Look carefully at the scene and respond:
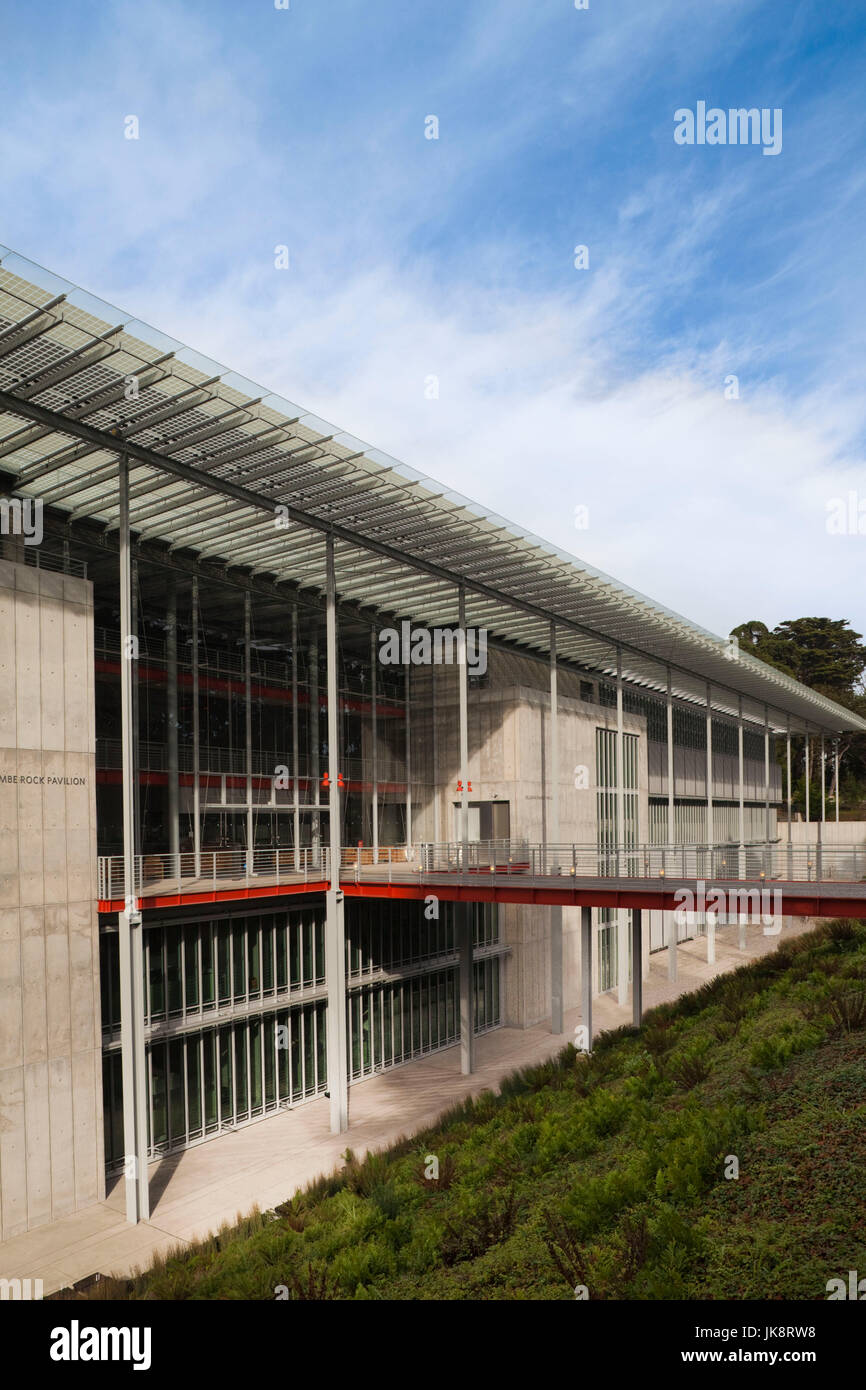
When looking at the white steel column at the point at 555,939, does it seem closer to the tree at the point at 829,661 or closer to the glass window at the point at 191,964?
the glass window at the point at 191,964

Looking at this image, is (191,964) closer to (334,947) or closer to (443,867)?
(334,947)

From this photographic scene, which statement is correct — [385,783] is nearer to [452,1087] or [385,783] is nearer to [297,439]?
[452,1087]

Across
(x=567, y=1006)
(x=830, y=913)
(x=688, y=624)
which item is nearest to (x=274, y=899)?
(x=830, y=913)

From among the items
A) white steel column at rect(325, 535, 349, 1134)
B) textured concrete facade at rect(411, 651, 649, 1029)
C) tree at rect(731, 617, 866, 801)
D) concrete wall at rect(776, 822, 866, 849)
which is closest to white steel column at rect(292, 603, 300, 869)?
white steel column at rect(325, 535, 349, 1134)

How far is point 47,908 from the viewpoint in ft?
60.6

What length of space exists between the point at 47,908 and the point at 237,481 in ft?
32.0

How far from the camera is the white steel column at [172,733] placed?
24.1 m

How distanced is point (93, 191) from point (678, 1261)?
20.9 m

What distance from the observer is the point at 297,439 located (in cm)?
1920

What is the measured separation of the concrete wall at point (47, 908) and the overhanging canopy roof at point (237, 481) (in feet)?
9.83

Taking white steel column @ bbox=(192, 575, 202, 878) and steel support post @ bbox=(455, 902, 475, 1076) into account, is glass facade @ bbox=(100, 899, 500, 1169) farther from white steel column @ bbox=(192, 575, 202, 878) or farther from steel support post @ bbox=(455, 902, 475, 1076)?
steel support post @ bbox=(455, 902, 475, 1076)
